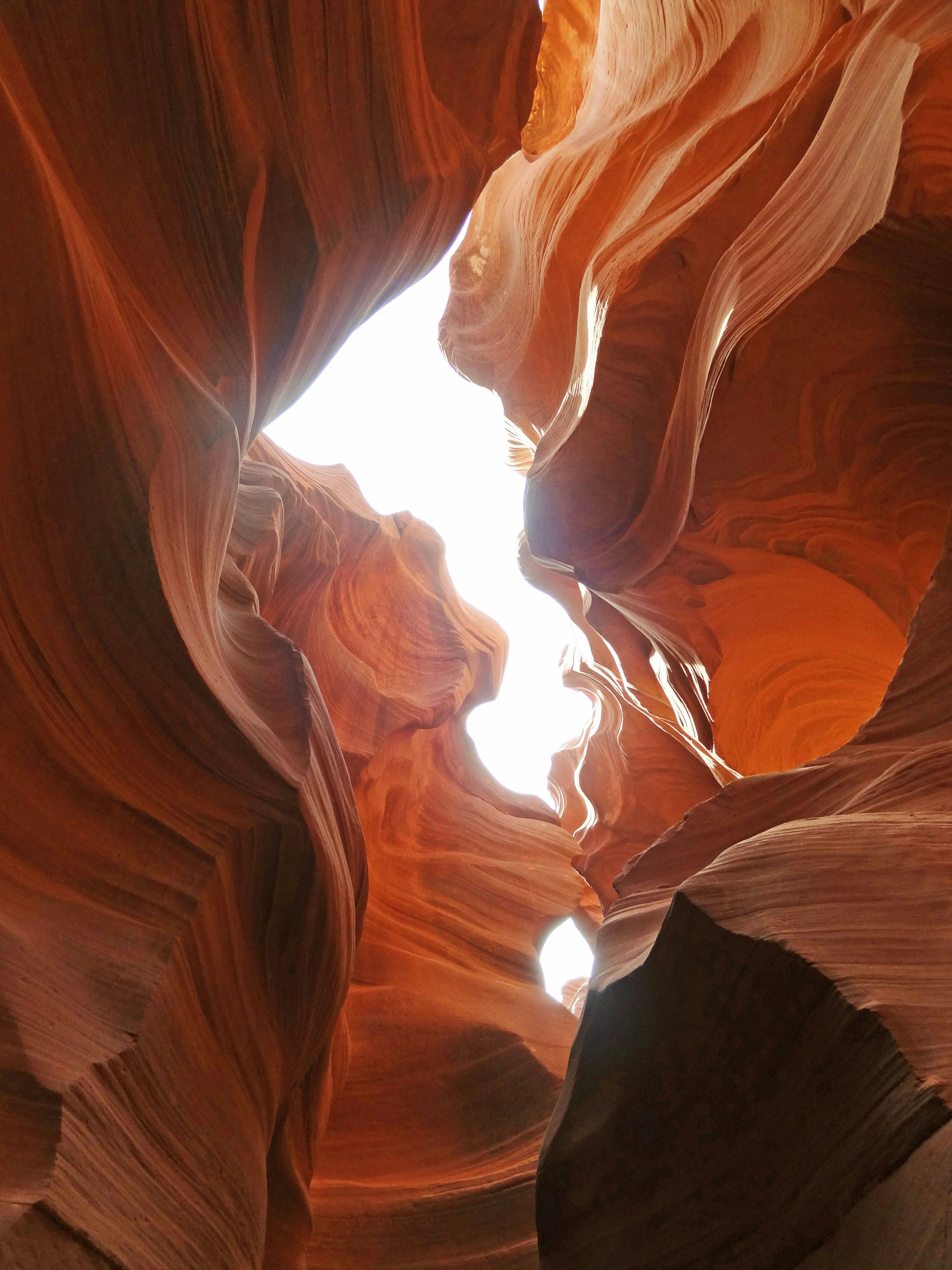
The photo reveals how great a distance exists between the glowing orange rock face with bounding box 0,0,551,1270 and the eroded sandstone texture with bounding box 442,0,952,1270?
3.40 feet

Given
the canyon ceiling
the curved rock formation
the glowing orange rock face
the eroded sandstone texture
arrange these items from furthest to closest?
the curved rock formation < the glowing orange rock face < the canyon ceiling < the eroded sandstone texture

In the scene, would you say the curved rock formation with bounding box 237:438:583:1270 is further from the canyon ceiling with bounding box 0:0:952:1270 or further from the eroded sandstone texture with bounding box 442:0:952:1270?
the eroded sandstone texture with bounding box 442:0:952:1270

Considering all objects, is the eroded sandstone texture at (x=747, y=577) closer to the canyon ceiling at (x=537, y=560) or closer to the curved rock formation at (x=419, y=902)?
the canyon ceiling at (x=537, y=560)

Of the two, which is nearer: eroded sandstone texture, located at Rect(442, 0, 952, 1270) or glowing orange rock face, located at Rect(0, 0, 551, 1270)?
eroded sandstone texture, located at Rect(442, 0, 952, 1270)

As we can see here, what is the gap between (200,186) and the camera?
10.8ft

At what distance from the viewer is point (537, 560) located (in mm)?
7020

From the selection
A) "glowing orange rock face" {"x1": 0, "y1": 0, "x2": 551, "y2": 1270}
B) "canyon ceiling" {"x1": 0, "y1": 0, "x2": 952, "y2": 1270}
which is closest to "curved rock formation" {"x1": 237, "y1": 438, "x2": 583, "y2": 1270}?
"canyon ceiling" {"x1": 0, "y1": 0, "x2": 952, "y2": 1270}

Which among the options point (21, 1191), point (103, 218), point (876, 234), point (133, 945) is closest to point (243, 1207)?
point (133, 945)

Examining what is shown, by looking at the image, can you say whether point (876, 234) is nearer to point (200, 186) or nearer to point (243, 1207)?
point (200, 186)

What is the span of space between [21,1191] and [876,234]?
12.9 feet

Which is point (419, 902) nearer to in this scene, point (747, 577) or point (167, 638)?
point (747, 577)

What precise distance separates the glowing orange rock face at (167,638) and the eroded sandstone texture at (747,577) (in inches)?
40.8

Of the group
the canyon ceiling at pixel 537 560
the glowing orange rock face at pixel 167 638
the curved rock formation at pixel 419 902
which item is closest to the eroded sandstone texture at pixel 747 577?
the canyon ceiling at pixel 537 560

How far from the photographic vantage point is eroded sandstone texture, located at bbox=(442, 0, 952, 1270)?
219cm
